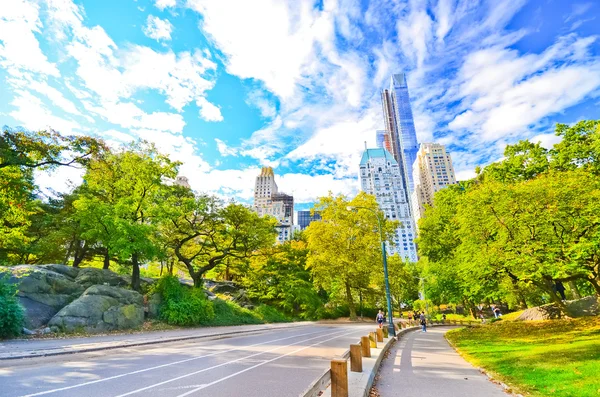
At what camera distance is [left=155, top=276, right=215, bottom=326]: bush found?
76.2 ft

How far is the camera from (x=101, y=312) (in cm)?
1881

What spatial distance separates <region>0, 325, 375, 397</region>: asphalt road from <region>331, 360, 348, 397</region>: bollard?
179cm

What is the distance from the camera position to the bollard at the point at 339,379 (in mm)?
5344

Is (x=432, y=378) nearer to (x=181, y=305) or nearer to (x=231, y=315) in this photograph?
(x=181, y=305)

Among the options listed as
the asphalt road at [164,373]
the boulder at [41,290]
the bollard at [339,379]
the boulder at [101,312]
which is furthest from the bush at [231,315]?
the bollard at [339,379]

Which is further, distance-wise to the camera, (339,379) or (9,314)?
(9,314)

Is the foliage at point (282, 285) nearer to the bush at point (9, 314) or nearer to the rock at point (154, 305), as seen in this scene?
the rock at point (154, 305)

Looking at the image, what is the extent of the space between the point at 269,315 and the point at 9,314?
2485 cm

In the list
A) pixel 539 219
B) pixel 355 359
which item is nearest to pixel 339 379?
pixel 355 359

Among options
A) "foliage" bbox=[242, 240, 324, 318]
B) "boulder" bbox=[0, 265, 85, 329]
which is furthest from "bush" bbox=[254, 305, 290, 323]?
"boulder" bbox=[0, 265, 85, 329]

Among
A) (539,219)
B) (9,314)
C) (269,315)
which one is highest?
(539,219)

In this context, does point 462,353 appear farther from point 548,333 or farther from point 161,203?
point 161,203

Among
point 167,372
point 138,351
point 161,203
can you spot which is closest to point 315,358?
point 167,372

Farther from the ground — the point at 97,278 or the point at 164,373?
the point at 97,278
